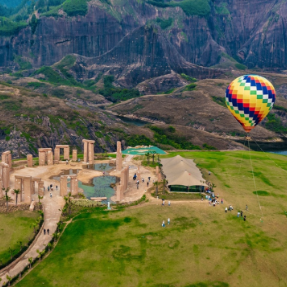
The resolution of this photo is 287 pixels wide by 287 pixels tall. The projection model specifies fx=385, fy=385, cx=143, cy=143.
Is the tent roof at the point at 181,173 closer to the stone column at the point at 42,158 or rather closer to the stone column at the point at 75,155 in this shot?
the stone column at the point at 75,155

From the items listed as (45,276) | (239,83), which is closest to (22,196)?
(45,276)

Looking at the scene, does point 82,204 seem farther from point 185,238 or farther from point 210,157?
point 210,157

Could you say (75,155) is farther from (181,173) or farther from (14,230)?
(14,230)

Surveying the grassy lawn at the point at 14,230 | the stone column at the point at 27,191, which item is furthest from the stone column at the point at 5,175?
the grassy lawn at the point at 14,230

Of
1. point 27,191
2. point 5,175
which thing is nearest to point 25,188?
point 27,191

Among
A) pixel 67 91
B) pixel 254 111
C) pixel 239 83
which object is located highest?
pixel 239 83

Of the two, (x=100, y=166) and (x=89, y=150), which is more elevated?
(x=89, y=150)
